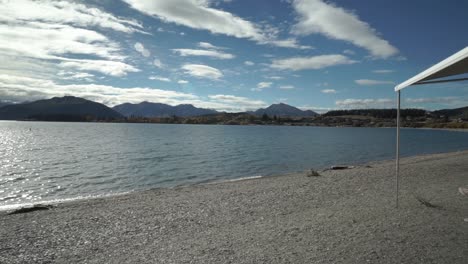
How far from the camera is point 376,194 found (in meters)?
13.3

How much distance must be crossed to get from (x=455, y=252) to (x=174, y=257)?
5.89 m

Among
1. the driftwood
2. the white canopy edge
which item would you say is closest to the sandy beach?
the driftwood

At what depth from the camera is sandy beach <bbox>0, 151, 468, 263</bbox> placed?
6695 millimetres

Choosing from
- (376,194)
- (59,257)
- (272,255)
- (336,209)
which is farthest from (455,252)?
(59,257)

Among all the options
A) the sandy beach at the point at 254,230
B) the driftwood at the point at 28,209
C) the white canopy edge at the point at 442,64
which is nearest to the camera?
the white canopy edge at the point at 442,64

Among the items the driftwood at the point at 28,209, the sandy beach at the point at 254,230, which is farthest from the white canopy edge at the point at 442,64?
the driftwood at the point at 28,209

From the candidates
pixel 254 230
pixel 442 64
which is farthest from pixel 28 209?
pixel 442 64

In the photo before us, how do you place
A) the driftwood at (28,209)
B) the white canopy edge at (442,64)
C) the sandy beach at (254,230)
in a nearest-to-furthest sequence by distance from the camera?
the white canopy edge at (442,64) → the sandy beach at (254,230) → the driftwood at (28,209)

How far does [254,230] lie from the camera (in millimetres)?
8750

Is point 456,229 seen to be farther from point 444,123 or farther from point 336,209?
point 444,123

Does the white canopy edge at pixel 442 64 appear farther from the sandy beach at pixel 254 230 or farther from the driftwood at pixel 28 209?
the driftwood at pixel 28 209

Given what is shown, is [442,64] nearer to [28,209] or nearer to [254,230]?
[254,230]

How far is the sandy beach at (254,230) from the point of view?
6695 mm

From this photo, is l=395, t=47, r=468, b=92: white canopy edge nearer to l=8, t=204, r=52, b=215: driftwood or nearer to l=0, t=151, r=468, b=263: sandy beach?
l=0, t=151, r=468, b=263: sandy beach
